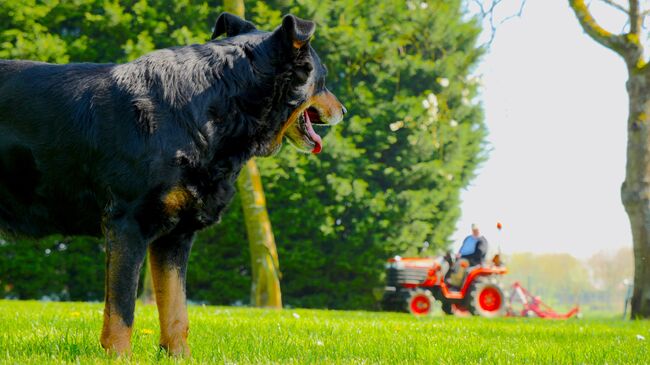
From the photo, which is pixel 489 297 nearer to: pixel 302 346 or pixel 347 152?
pixel 347 152

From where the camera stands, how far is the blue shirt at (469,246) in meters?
16.4

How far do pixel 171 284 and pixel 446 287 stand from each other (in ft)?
41.8

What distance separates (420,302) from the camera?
53.2 feet

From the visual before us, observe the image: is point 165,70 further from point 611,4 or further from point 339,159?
point 339,159

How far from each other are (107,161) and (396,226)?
47.6 feet

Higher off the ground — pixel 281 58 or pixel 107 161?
pixel 281 58

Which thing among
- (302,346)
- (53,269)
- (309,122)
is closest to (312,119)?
(309,122)

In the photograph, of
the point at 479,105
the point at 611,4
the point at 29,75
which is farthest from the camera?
the point at 479,105

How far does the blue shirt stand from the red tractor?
369 mm

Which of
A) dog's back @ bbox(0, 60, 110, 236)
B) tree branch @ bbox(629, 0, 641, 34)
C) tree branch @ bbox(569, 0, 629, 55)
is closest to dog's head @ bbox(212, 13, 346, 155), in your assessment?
dog's back @ bbox(0, 60, 110, 236)

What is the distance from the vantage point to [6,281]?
1703cm

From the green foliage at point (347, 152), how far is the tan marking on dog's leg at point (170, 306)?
12.5 meters

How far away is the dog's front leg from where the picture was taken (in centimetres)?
385

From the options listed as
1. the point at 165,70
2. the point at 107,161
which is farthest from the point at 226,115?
the point at 107,161
